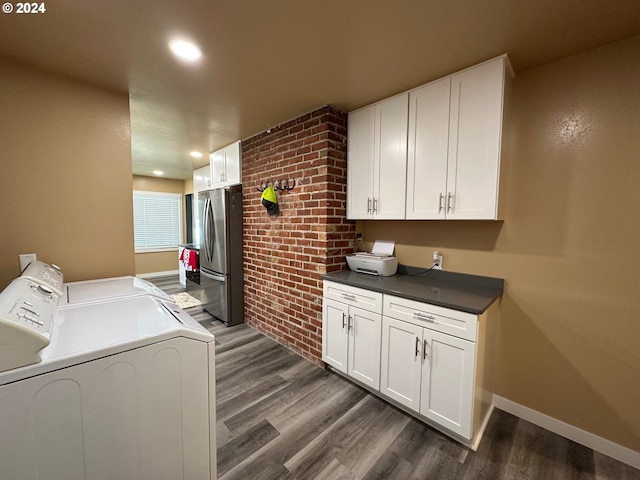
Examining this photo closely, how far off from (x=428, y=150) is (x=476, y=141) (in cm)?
31

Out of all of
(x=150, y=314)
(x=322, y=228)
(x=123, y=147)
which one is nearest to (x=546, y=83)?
(x=322, y=228)

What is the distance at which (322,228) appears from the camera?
2363mm

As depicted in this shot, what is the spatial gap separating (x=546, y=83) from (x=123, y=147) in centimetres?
302

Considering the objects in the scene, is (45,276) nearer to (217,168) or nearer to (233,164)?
(233,164)

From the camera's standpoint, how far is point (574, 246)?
161 centimetres

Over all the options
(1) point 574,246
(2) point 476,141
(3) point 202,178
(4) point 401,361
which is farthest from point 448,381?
(3) point 202,178

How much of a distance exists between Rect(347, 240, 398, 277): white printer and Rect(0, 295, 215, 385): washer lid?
4.81 ft

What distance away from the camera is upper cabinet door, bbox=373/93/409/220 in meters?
2.05

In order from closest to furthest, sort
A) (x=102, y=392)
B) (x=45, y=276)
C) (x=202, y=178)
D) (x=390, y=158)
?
1. (x=102, y=392)
2. (x=45, y=276)
3. (x=390, y=158)
4. (x=202, y=178)

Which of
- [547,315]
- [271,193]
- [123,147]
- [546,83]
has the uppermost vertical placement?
[546,83]

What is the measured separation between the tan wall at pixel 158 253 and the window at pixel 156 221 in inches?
3.7

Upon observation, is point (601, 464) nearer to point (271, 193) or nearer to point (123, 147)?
point (271, 193)

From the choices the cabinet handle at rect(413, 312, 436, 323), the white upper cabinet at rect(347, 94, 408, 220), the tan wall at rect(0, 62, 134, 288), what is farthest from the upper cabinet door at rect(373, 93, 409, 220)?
the tan wall at rect(0, 62, 134, 288)
